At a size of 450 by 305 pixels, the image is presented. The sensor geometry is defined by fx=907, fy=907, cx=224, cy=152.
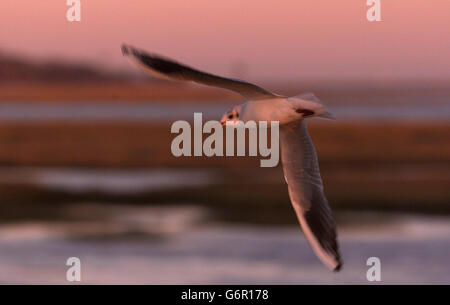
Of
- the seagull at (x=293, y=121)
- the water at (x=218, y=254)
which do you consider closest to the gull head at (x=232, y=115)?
the seagull at (x=293, y=121)

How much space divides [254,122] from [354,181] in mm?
13561

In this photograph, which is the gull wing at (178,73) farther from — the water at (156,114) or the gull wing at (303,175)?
the water at (156,114)

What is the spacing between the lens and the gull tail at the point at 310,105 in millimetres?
6968

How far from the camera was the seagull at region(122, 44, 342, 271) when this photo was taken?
715cm

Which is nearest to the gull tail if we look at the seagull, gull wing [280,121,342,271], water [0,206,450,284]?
the seagull

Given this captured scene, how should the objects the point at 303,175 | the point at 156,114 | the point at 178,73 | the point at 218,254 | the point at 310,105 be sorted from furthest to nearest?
the point at 156,114, the point at 218,254, the point at 303,175, the point at 178,73, the point at 310,105

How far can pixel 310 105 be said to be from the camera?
7027 millimetres

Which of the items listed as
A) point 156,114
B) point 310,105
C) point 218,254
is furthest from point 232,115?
point 156,114

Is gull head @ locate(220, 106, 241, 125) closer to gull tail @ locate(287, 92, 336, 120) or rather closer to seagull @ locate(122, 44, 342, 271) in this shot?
seagull @ locate(122, 44, 342, 271)

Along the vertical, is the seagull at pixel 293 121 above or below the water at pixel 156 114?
below

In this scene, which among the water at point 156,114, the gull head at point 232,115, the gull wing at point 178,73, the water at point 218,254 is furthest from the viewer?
the water at point 156,114

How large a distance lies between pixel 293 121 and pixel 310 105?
806mm

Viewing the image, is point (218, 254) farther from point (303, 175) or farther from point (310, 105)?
point (310, 105)

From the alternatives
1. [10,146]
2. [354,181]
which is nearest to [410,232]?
[354,181]
